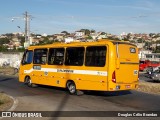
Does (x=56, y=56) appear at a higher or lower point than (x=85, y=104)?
higher

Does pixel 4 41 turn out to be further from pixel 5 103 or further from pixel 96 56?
pixel 5 103

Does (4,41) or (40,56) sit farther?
(4,41)

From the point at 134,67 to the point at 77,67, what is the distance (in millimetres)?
2762

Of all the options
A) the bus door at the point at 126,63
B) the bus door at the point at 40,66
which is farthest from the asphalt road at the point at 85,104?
the bus door at the point at 40,66

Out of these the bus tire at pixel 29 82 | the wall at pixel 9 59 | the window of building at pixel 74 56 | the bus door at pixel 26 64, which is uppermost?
the window of building at pixel 74 56

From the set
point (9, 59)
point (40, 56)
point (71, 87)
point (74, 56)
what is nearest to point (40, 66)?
point (40, 56)

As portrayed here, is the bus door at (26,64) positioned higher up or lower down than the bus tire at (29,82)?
higher up

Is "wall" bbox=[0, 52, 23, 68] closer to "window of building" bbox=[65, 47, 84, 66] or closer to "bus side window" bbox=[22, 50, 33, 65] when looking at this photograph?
"bus side window" bbox=[22, 50, 33, 65]

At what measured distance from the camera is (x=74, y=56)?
1712cm

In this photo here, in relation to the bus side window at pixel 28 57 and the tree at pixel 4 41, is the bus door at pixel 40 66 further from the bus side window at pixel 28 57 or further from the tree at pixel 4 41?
the tree at pixel 4 41

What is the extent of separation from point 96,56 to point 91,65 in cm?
51

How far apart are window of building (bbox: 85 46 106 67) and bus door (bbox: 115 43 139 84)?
670mm

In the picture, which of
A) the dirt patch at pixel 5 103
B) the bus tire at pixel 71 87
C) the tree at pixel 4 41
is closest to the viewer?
the dirt patch at pixel 5 103

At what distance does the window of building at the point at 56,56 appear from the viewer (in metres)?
18.0
